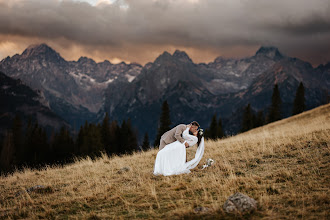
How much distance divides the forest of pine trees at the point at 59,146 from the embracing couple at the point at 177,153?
4874 centimetres

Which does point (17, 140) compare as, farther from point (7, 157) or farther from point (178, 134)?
point (178, 134)

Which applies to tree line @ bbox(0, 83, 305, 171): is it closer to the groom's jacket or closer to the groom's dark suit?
the groom's dark suit

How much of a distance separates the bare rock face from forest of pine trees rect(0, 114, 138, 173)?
54133mm

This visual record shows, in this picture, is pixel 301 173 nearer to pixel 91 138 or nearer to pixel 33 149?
pixel 91 138

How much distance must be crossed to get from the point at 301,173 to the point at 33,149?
68.4m

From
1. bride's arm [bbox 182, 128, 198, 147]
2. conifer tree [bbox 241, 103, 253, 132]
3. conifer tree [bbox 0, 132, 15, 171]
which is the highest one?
bride's arm [bbox 182, 128, 198, 147]

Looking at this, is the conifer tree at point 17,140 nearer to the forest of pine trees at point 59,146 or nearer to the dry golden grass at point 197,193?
the forest of pine trees at point 59,146

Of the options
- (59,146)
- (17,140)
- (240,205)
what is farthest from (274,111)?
(240,205)

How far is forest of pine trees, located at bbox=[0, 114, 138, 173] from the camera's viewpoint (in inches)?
2403

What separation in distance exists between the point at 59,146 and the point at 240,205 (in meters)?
72.4

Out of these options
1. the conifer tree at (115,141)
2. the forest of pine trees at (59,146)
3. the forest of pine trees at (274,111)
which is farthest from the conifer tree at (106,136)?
the forest of pine trees at (274,111)

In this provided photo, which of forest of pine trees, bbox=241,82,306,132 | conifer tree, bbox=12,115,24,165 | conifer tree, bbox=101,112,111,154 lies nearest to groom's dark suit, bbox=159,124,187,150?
conifer tree, bbox=101,112,111,154

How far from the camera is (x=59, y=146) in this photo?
2758 inches

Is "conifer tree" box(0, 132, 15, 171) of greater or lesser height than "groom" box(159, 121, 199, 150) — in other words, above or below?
below
